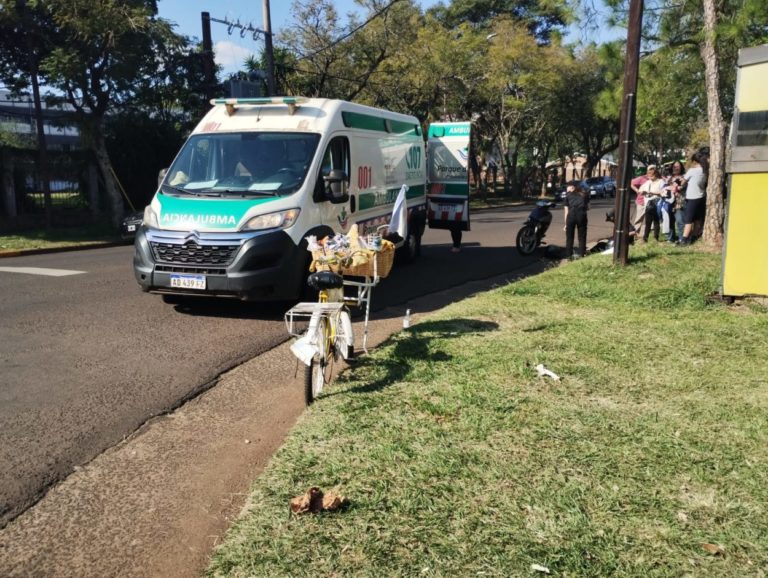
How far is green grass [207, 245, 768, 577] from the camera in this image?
2.94m

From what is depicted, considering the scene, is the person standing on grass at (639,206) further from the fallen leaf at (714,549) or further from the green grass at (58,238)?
the green grass at (58,238)

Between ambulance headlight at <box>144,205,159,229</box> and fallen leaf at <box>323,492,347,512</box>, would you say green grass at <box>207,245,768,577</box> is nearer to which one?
fallen leaf at <box>323,492,347,512</box>

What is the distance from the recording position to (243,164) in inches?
328

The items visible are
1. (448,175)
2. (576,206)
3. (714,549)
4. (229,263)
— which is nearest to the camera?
(714,549)

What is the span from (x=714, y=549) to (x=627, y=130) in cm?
798

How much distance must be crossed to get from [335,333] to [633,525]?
266 cm

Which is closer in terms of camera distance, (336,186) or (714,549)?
(714,549)

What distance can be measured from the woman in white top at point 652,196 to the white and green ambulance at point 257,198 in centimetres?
635

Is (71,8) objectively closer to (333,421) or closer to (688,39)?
(688,39)

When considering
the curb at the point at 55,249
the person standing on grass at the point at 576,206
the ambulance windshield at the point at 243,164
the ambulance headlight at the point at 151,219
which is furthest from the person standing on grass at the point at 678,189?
the curb at the point at 55,249

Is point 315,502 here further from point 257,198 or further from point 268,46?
point 268,46

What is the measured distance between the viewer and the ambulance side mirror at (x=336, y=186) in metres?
7.97

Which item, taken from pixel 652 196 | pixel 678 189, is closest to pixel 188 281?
pixel 652 196

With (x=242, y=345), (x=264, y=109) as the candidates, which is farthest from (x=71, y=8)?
(x=242, y=345)
